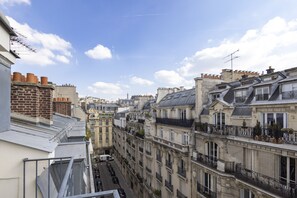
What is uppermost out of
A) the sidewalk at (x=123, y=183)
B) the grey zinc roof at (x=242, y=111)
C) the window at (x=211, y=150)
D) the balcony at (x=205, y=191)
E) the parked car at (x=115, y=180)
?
the grey zinc roof at (x=242, y=111)

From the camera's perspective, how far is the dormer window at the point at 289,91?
11.0 meters

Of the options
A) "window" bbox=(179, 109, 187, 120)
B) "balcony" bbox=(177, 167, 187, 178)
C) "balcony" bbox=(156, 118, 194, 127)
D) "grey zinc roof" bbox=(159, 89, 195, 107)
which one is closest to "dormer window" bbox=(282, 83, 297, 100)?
"balcony" bbox=(156, 118, 194, 127)

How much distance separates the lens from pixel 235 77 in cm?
2219

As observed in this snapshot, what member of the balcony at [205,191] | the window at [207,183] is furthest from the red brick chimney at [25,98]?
the window at [207,183]

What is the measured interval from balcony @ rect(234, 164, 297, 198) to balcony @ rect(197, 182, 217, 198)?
10.0 ft

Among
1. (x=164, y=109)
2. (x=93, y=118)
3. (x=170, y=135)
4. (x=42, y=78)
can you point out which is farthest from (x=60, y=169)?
(x=93, y=118)

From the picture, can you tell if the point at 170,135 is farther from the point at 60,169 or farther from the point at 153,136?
the point at 60,169

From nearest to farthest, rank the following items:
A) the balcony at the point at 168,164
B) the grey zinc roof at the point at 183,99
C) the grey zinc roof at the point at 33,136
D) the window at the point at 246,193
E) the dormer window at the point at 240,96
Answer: the grey zinc roof at the point at 33,136 → the window at the point at 246,193 → the dormer window at the point at 240,96 → the grey zinc roof at the point at 183,99 → the balcony at the point at 168,164

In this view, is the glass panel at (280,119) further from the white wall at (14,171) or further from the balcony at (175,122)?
the white wall at (14,171)

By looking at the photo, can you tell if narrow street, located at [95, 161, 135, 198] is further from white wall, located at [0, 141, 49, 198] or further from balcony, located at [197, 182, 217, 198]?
white wall, located at [0, 141, 49, 198]

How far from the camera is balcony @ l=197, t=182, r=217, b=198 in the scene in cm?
1527

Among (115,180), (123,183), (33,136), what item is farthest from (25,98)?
(123,183)

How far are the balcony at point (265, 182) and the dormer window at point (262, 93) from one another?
4479mm

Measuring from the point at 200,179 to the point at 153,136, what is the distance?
392 inches
